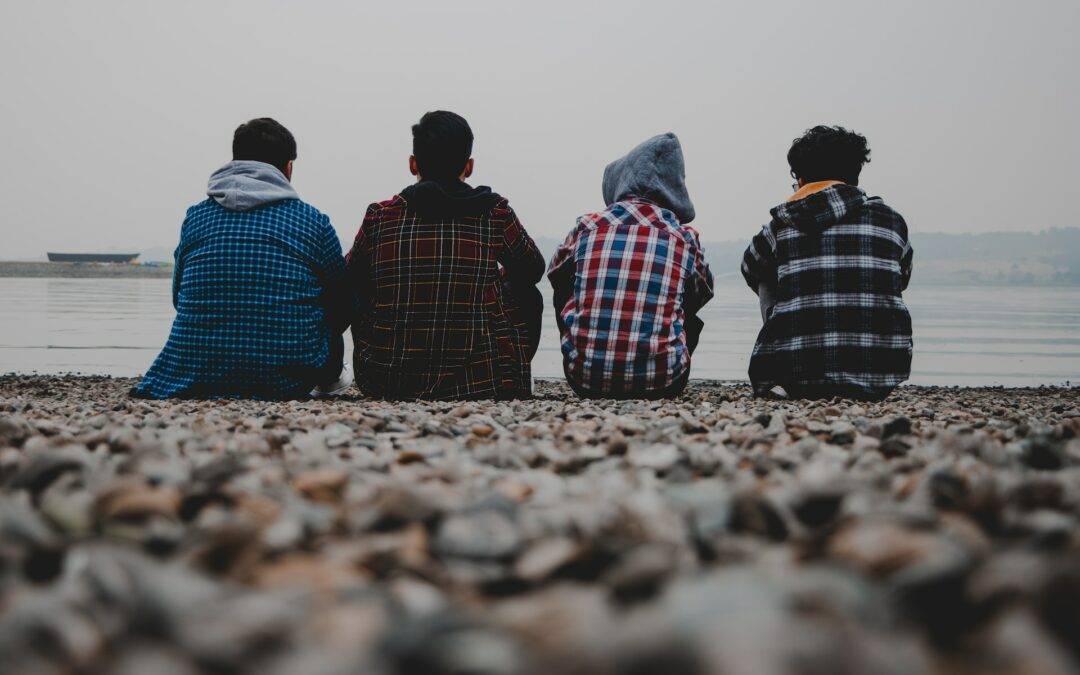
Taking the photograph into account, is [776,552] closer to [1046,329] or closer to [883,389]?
[883,389]

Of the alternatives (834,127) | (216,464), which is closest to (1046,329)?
(834,127)

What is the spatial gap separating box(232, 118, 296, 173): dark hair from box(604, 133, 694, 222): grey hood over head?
1971mm

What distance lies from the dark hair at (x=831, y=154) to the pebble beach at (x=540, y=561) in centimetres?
297

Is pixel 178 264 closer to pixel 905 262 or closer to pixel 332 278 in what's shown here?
pixel 332 278

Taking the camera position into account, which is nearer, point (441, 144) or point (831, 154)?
point (441, 144)

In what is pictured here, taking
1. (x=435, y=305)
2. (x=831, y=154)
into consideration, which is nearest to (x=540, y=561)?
(x=435, y=305)

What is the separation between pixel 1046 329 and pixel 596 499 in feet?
80.6

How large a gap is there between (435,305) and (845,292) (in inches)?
89.6

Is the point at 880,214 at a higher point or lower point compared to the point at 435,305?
higher

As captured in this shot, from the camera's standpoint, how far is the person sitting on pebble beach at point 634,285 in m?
4.48

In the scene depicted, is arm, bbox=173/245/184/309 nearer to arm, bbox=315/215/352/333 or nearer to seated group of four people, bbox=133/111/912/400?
seated group of four people, bbox=133/111/912/400

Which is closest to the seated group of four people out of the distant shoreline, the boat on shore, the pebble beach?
the pebble beach

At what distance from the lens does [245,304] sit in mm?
4309

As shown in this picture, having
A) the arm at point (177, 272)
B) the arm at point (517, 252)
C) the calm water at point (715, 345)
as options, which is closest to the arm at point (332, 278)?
the arm at point (177, 272)
